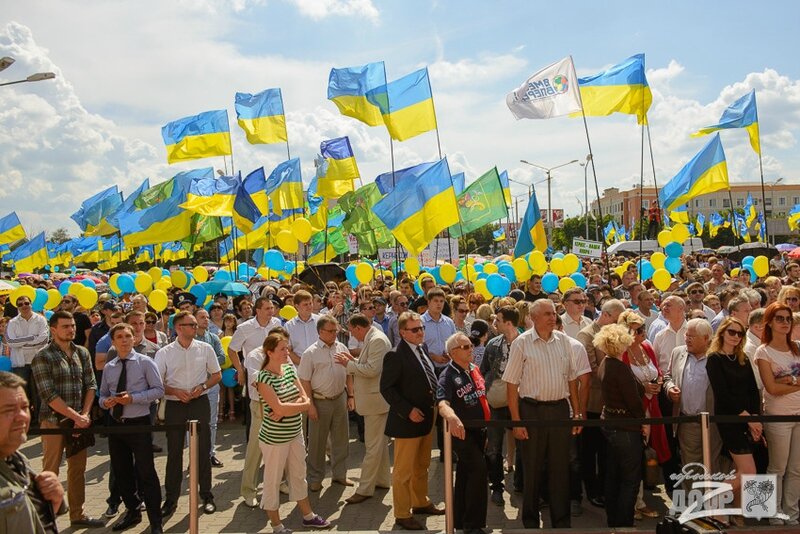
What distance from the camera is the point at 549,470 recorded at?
5.79 meters

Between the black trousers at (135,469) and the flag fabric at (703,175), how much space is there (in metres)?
12.5

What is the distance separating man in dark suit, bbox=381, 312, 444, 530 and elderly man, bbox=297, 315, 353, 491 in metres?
1.07

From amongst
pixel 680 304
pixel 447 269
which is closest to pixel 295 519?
pixel 680 304

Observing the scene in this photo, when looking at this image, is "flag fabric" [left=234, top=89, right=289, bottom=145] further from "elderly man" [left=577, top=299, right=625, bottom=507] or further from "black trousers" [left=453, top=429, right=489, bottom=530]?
"black trousers" [left=453, top=429, right=489, bottom=530]

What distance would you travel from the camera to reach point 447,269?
16.0 metres

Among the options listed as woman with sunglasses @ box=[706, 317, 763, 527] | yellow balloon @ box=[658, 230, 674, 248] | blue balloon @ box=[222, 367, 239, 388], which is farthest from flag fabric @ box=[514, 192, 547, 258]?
woman with sunglasses @ box=[706, 317, 763, 527]

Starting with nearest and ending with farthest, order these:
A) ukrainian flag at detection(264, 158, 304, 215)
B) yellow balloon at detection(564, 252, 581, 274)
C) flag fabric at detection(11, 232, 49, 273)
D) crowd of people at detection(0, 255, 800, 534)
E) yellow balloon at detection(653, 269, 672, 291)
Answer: crowd of people at detection(0, 255, 800, 534) < yellow balloon at detection(653, 269, 672, 291) < yellow balloon at detection(564, 252, 581, 274) < ukrainian flag at detection(264, 158, 304, 215) < flag fabric at detection(11, 232, 49, 273)

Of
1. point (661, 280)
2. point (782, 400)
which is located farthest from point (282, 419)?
point (661, 280)

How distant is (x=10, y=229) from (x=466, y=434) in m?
24.9

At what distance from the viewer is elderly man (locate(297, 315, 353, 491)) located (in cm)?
716

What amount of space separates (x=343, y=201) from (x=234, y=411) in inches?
452

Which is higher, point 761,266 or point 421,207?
point 421,207

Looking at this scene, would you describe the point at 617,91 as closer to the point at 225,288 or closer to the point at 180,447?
the point at 225,288

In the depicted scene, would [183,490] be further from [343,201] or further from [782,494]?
[343,201]
